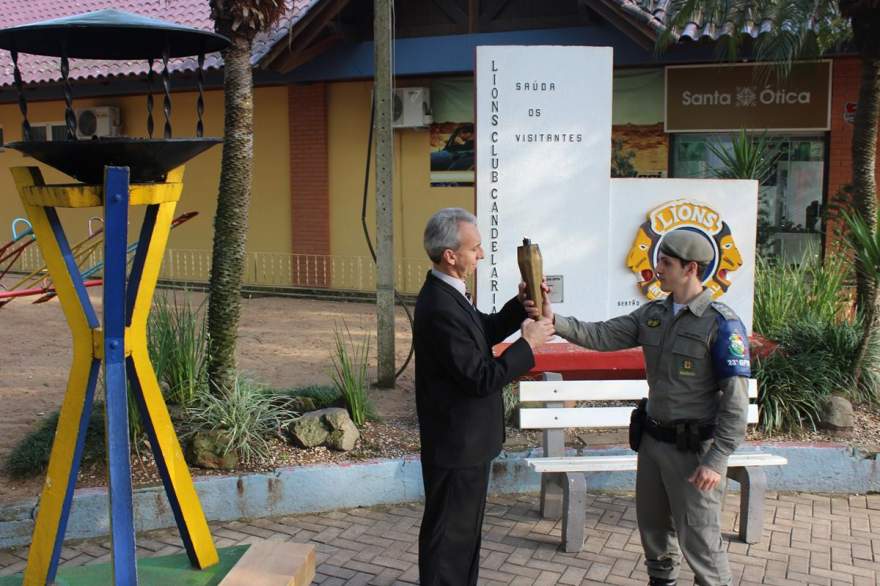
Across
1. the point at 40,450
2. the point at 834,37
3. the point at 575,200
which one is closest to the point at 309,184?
the point at 834,37

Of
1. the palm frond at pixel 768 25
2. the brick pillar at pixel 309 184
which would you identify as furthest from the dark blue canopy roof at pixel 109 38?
the brick pillar at pixel 309 184

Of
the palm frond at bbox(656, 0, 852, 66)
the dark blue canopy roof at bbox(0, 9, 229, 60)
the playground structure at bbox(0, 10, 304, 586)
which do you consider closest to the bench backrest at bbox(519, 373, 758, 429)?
the playground structure at bbox(0, 10, 304, 586)

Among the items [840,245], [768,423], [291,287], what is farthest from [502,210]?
[291,287]

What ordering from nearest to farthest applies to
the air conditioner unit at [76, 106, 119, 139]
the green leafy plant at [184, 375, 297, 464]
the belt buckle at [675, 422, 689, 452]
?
the belt buckle at [675, 422, 689, 452] → the green leafy plant at [184, 375, 297, 464] → the air conditioner unit at [76, 106, 119, 139]

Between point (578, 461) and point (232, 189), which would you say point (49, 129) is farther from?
point (578, 461)

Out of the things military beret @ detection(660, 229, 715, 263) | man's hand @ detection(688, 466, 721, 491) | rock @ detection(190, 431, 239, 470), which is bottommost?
rock @ detection(190, 431, 239, 470)

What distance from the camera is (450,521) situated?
3.63 metres

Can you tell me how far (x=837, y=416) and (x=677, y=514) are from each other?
2.79 metres

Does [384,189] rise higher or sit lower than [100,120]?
lower

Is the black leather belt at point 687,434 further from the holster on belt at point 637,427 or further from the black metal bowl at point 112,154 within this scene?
the black metal bowl at point 112,154

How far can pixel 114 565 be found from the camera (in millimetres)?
3396

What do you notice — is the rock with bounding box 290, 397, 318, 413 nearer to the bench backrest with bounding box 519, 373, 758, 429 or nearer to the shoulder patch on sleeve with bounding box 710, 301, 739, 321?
the bench backrest with bounding box 519, 373, 758, 429

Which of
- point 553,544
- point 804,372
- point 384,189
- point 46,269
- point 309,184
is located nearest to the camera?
point 553,544

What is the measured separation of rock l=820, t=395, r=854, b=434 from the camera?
5.98m
